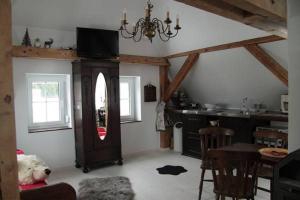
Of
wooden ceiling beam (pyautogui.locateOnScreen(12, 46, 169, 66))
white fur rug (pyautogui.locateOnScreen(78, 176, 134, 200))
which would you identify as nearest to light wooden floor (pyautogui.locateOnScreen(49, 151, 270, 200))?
white fur rug (pyautogui.locateOnScreen(78, 176, 134, 200))

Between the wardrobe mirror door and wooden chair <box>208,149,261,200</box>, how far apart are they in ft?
8.44

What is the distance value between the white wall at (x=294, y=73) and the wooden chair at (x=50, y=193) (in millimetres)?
1593

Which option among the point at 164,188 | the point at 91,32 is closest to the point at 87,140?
the point at 164,188

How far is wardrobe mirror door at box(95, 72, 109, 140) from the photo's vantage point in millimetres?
4504

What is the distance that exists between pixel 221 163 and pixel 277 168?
2.80ft

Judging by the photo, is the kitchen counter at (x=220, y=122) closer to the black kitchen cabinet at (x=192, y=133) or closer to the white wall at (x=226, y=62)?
the black kitchen cabinet at (x=192, y=133)

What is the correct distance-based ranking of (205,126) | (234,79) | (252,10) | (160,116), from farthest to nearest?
(160,116) < (205,126) < (234,79) < (252,10)

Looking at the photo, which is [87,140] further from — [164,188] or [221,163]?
[221,163]

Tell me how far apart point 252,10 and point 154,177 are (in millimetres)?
3014

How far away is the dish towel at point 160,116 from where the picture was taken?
5793 mm

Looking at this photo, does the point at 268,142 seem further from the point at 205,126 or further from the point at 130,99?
the point at 130,99

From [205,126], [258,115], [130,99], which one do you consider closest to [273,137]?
[258,115]

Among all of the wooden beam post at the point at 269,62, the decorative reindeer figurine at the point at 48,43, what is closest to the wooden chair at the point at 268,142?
the wooden beam post at the point at 269,62

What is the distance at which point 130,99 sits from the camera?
5660mm
